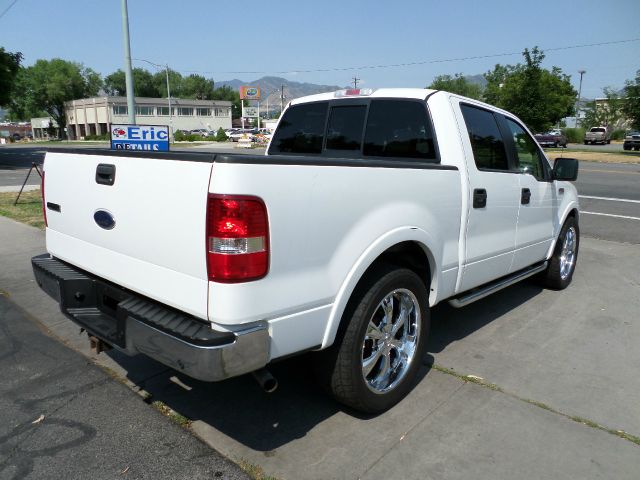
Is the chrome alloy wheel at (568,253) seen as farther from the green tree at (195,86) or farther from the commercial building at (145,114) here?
the green tree at (195,86)

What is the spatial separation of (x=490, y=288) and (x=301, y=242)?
2.28m

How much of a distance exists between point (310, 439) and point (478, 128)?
260 centimetres

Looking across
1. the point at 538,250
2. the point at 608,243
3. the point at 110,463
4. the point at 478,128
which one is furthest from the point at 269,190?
the point at 608,243

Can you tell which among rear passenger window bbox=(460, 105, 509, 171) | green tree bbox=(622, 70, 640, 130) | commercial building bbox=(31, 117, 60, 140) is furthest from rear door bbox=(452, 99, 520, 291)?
commercial building bbox=(31, 117, 60, 140)

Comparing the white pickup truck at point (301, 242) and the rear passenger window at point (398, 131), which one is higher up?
the rear passenger window at point (398, 131)

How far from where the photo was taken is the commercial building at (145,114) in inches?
3253

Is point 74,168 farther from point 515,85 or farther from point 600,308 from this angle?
point 515,85

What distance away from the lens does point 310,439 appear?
9.12ft

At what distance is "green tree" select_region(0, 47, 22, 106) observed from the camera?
25656mm

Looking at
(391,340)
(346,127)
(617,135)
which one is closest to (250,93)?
(617,135)

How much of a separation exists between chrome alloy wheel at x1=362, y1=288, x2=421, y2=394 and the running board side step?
59cm

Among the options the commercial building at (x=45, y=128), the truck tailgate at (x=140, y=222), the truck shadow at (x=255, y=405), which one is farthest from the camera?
the commercial building at (x=45, y=128)

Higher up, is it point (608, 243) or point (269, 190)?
point (269, 190)

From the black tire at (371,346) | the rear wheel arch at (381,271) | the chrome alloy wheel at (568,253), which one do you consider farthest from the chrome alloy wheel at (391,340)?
the chrome alloy wheel at (568,253)
